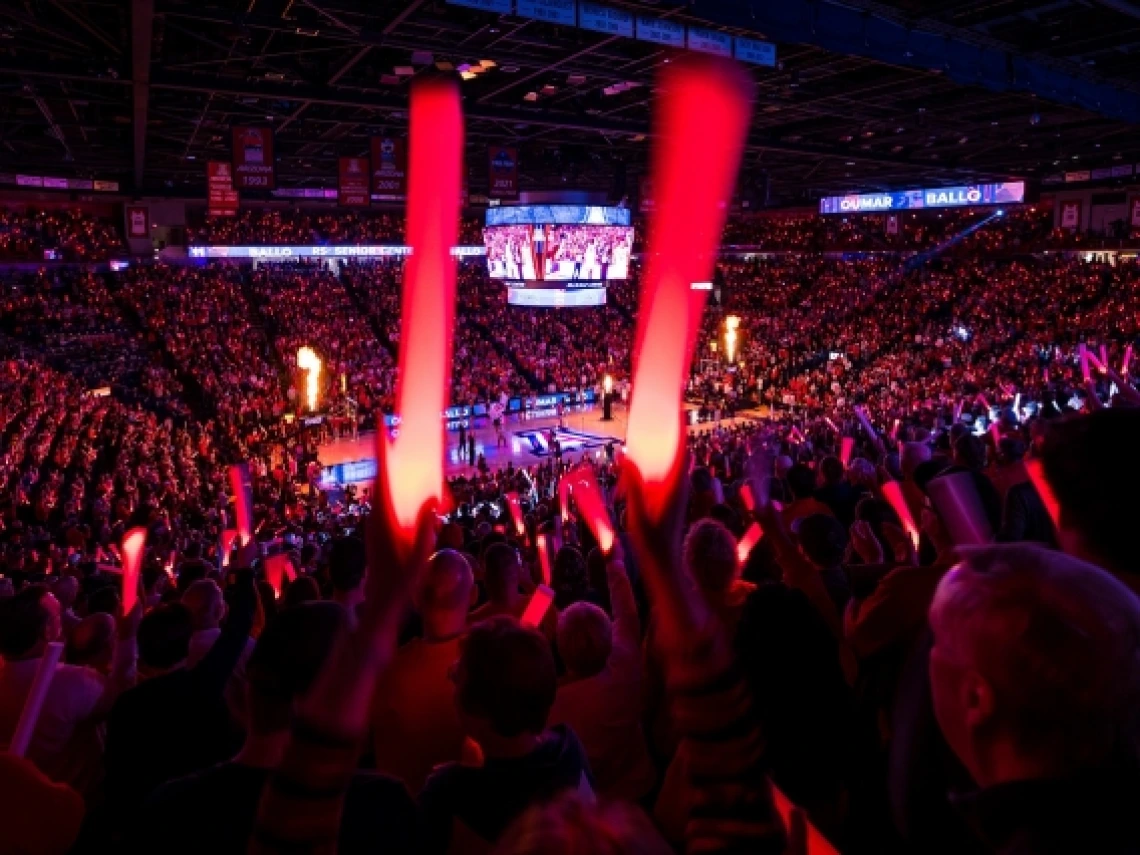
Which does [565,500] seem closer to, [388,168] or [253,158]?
[388,168]

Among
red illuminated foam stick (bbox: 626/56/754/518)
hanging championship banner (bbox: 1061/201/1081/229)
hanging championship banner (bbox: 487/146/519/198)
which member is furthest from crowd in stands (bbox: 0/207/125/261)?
hanging championship banner (bbox: 1061/201/1081/229)

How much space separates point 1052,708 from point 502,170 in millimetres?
15969

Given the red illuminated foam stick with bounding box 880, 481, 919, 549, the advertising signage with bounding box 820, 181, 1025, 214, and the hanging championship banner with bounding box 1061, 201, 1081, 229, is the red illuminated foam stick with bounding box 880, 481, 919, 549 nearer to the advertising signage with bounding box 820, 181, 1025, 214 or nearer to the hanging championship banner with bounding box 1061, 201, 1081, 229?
the advertising signage with bounding box 820, 181, 1025, 214

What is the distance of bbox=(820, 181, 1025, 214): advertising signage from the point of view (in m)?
19.0

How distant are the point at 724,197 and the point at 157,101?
16576 millimetres

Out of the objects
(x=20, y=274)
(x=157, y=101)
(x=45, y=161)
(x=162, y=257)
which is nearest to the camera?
(x=157, y=101)

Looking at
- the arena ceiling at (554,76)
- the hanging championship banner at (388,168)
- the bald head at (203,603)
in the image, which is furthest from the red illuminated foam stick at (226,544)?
the bald head at (203,603)

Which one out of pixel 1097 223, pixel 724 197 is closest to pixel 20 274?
pixel 724 197

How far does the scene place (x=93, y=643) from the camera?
3.76m

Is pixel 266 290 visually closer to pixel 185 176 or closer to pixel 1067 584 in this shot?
pixel 185 176

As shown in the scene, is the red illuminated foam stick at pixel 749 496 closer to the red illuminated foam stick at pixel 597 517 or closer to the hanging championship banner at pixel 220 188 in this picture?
the red illuminated foam stick at pixel 597 517

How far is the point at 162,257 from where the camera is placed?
3391 centimetres

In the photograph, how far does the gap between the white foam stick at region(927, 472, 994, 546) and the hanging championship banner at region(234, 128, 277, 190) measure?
12804 mm

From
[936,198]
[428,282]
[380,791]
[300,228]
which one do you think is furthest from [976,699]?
[300,228]
